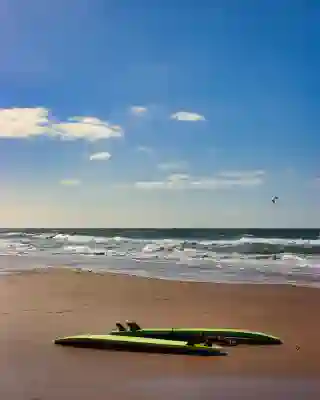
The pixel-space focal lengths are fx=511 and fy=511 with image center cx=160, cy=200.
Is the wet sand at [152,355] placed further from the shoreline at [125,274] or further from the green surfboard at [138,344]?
the shoreline at [125,274]

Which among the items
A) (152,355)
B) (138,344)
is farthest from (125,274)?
(152,355)

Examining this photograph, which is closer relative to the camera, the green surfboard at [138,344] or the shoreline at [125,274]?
the green surfboard at [138,344]

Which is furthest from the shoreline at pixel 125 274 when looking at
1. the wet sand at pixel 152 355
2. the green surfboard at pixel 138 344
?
the green surfboard at pixel 138 344

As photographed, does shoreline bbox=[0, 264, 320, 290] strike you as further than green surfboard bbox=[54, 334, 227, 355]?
Yes

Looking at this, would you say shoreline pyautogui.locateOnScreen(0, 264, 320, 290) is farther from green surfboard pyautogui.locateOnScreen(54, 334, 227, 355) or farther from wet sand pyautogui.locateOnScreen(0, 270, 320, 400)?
green surfboard pyautogui.locateOnScreen(54, 334, 227, 355)

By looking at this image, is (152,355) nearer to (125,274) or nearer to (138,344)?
(138,344)

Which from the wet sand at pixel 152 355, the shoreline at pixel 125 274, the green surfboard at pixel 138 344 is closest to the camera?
the wet sand at pixel 152 355

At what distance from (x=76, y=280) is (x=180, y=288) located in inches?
66.9

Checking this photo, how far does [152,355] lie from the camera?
339cm

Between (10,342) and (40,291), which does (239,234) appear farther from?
(10,342)

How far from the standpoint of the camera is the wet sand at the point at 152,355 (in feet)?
9.14

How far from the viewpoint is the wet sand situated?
2785mm

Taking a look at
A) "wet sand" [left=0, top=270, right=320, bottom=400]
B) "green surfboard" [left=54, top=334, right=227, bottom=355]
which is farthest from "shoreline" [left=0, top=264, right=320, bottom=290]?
"green surfboard" [left=54, top=334, right=227, bottom=355]

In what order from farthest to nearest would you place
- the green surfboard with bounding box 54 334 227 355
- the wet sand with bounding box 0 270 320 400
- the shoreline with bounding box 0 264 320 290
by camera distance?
1. the shoreline with bounding box 0 264 320 290
2. the green surfboard with bounding box 54 334 227 355
3. the wet sand with bounding box 0 270 320 400
